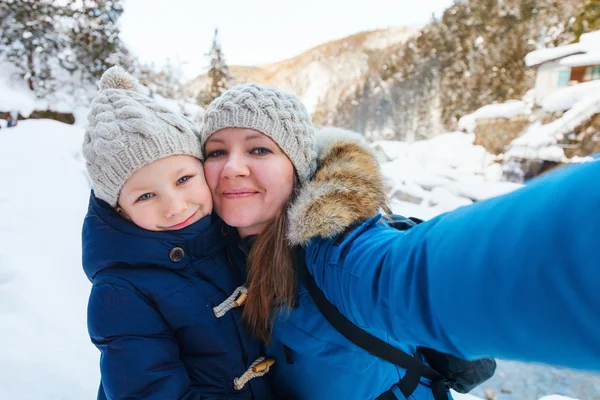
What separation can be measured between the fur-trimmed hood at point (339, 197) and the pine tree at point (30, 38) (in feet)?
67.8

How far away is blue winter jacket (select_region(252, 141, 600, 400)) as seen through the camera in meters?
0.36

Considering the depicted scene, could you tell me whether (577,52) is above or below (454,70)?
above

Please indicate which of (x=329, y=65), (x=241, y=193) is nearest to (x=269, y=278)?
(x=241, y=193)

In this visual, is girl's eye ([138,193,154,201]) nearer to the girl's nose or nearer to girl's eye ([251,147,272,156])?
the girl's nose

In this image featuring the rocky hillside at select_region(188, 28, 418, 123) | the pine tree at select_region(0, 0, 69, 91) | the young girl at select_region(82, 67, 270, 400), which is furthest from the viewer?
the rocky hillside at select_region(188, 28, 418, 123)

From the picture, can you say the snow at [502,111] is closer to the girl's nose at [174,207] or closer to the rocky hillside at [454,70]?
the rocky hillside at [454,70]

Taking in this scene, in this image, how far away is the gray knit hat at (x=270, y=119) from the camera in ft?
3.96

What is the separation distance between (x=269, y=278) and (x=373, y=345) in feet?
1.28

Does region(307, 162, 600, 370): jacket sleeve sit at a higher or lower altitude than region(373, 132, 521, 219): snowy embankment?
higher

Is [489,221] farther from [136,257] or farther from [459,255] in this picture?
[136,257]

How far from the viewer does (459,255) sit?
0.47m

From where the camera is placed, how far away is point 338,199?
92 centimetres

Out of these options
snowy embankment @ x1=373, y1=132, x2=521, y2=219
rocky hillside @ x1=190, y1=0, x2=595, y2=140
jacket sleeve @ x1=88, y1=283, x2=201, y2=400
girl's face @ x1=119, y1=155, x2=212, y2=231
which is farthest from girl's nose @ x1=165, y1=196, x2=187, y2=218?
rocky hillside @ x1=190, y1=0, x2=595, y2=140

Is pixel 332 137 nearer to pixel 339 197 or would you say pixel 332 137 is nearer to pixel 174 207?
pixel 339 197
